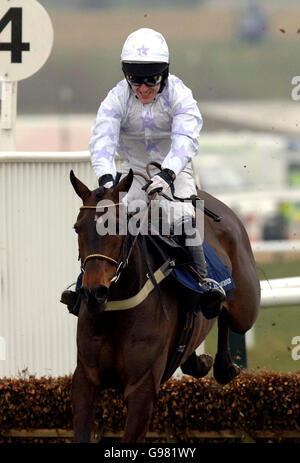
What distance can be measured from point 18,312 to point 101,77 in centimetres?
3872

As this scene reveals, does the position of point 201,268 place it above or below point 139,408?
above

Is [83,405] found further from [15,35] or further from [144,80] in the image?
[15,35]

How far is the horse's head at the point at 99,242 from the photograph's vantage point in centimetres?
437

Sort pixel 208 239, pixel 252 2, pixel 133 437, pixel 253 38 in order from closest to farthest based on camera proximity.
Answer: pixel 133 437, pixel 208 239, pixel 253 38, pixel 252 2

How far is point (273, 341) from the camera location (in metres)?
12.2

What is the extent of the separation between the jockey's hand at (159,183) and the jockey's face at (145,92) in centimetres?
39

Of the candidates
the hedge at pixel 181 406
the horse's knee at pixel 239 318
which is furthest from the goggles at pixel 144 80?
the hedge at pixel 181 406

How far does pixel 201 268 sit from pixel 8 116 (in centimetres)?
190

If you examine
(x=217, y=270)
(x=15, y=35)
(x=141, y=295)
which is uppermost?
(x=15, y=35)

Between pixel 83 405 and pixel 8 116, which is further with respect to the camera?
pixel 8 116

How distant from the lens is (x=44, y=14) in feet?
21.9

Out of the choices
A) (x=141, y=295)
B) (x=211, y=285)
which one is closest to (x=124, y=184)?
(x=141, y=295)

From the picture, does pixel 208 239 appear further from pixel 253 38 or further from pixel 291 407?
pixel 253 38

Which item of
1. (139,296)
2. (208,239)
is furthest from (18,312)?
(139,296)
